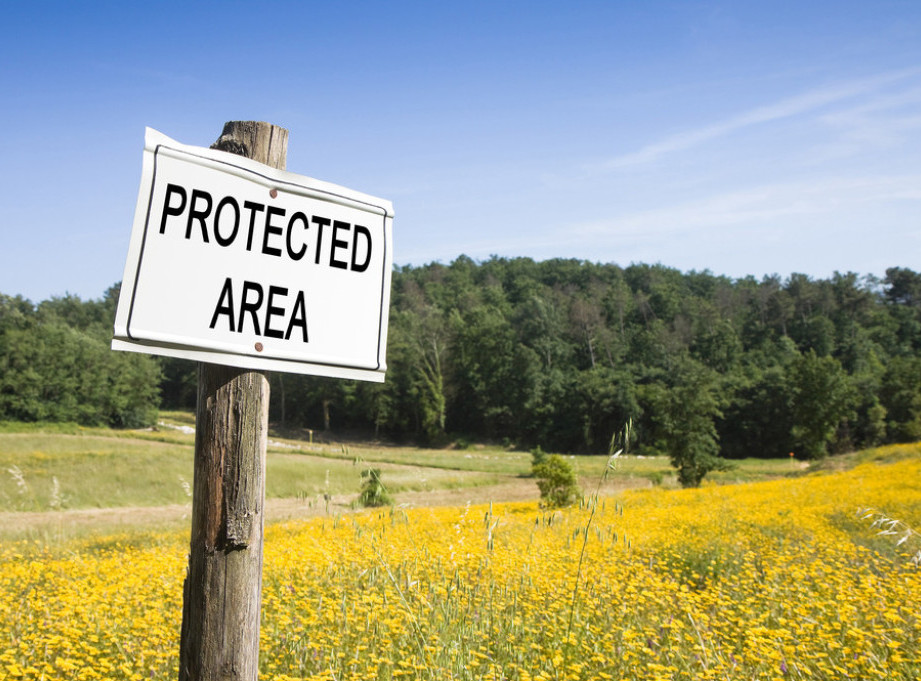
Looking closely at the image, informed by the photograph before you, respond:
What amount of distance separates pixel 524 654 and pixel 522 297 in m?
91.0

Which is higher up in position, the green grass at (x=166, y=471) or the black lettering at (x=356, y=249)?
the black lettering at (x=356, y=249)

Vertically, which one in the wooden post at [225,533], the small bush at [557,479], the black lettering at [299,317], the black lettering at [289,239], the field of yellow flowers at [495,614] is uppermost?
the black lettering at [289,239]

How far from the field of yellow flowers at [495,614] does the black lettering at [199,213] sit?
163 cm

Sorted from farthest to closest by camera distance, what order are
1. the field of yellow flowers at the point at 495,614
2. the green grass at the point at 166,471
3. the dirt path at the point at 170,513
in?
1. the green grass at the point at 166,471
2. the dirt path at the point at 170,513
3. the field of yellow flowers at the point at 495,614

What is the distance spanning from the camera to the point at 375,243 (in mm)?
1807

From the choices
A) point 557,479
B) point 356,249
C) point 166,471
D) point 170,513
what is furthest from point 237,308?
point 166,471

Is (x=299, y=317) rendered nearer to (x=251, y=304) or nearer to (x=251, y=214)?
(x=251, y=304)

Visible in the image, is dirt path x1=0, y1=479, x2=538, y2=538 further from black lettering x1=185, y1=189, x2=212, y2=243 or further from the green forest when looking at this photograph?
the green forest

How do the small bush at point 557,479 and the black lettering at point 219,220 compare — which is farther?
the small bush at point 557,479

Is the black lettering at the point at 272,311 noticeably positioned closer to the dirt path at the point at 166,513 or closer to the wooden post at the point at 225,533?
the wooden post at the point at 225,533

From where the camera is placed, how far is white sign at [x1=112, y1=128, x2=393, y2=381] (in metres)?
1.45

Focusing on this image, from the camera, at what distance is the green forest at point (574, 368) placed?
49.5 metres

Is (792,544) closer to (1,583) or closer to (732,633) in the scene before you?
(732,633)

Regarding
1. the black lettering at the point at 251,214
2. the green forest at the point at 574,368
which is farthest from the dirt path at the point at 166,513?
the green forest at the point at 574,368
